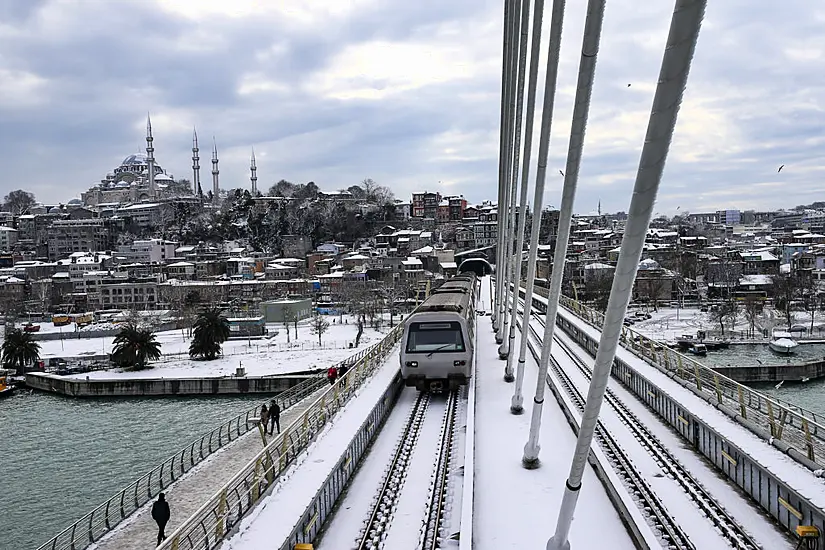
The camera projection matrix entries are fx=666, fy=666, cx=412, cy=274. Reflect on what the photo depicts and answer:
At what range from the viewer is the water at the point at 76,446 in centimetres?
1416

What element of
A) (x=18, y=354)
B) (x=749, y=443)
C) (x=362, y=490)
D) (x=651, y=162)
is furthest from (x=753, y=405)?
(x=18, y=354)

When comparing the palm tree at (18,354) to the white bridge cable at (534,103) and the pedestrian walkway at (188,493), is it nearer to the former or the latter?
the pedestrian walkway at (188,493)

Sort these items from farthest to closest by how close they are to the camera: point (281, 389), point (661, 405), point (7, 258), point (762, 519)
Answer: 1. point (7, 258)
2. point (281, 389)
3. point (661, 405)
4. point (762, 519)

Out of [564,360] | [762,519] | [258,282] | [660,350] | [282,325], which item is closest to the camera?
[762,519]

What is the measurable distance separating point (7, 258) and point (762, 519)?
312 feet

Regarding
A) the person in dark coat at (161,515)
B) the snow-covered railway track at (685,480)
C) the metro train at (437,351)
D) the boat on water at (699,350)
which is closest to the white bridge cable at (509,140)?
the metro train at (437,351)

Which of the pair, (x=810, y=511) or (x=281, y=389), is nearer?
(x=810, y=511)

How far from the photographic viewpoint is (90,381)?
29.1 m

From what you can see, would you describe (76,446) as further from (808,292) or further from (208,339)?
(808,292)

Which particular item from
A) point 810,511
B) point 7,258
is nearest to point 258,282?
point 7,258

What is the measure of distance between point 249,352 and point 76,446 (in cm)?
1563

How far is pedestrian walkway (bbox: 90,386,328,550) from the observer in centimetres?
970

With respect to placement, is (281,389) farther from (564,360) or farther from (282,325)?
(282,325)

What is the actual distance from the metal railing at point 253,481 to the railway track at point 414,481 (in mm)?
1077
